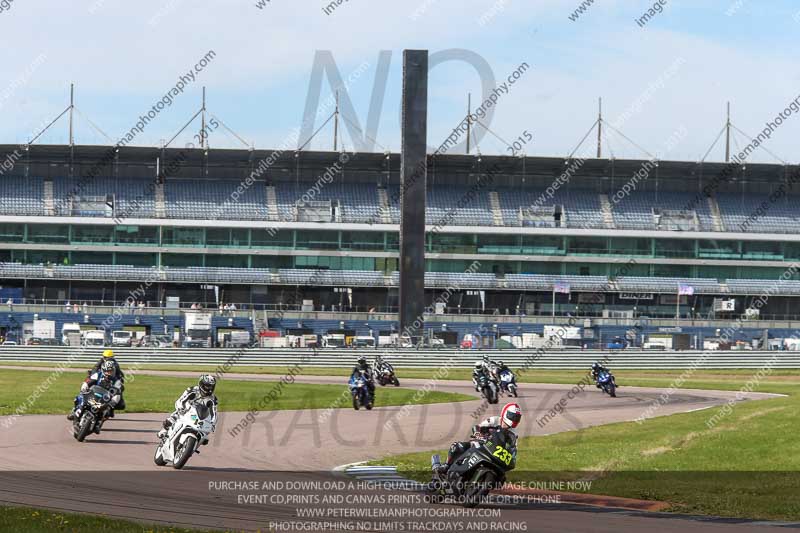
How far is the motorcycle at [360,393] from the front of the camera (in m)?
35.3

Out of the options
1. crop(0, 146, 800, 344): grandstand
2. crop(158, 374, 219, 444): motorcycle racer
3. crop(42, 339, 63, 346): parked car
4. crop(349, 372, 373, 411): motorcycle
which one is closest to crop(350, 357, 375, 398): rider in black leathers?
crop(349, 372, 373, 411): motorcycle

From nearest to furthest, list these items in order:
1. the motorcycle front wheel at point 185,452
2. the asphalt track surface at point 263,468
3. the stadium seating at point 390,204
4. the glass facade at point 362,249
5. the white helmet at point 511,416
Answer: the asphalt track surface at point 263,468 < the white helmet at point 511,416 < the motorcycle front wheel at point 185,452 < the glass facade at point 362,249 < the stadium seating at point 390,204

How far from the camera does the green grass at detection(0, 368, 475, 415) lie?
3372cm

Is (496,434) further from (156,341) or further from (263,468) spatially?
(156,341)

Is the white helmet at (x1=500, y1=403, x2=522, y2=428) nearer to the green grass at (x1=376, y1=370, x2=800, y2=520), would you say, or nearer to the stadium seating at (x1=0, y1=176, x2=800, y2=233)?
the green grass at (x1=376, y1=370, x2=800, y2=520)

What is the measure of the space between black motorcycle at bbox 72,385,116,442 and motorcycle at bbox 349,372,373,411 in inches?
476

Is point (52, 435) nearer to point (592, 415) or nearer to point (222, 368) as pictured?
point (592, 415)

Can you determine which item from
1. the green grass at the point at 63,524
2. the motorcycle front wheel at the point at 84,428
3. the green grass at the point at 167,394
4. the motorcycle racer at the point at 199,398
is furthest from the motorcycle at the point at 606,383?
the green grass at the point at 63,524

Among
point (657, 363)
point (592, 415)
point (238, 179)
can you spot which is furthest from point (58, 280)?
point (592, 415)

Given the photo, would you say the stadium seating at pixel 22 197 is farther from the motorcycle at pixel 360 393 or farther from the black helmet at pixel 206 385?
the black helmet at pixel 206 385

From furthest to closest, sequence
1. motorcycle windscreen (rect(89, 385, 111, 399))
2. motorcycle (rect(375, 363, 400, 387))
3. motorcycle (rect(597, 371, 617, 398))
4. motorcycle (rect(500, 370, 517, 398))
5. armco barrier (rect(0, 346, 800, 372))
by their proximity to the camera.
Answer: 1. armco barrier (rect(0, 346, 800, 372))
2. motorcycle (rect(375, 363, 400, 387))
3. motorcycle (rect(597, 371, 617, 398))
4. motorcycle (rect(500, 370, 517, 398))
5. motorcycle windscreen (rect(89, 385, 111, 399))

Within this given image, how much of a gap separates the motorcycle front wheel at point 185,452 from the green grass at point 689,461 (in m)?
4.01

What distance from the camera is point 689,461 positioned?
2259 centimetres

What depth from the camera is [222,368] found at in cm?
6062
